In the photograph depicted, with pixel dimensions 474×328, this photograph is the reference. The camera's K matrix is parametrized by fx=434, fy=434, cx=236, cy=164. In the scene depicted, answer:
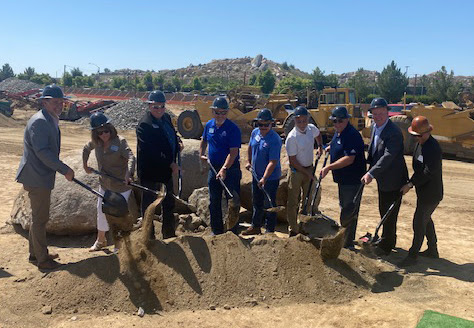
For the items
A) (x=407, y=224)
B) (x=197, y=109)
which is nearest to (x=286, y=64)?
(x=197, y=109)

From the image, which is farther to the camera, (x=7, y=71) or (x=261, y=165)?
(x=7, y=71)

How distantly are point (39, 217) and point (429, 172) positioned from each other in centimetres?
430

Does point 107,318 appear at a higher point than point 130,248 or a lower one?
lower

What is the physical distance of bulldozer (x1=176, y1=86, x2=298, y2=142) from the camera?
1620 centimetres

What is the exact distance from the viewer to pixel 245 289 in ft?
14.1

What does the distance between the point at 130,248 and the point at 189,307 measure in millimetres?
926

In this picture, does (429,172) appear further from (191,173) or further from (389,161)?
(191,173)

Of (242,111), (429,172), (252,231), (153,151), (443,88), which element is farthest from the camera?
(443,88)

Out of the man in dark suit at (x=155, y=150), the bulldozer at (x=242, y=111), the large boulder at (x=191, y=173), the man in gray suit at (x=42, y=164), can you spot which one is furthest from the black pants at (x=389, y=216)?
the bulldozer at (x=242, y=111)

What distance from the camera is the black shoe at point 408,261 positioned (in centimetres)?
509

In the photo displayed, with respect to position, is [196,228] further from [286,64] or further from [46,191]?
[286,64]

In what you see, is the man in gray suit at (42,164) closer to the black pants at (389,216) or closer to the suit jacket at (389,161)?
the suit jacket at (389,161)

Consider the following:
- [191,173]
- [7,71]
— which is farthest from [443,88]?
[7,71]

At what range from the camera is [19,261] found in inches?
194
